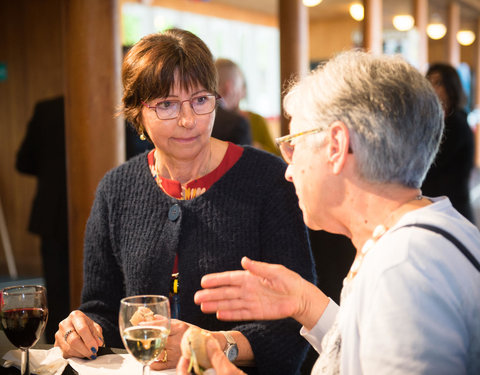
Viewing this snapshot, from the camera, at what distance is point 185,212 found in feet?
6.12

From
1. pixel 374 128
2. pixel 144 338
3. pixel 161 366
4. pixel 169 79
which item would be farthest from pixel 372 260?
pixel 169 79

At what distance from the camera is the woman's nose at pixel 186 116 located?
1.84 meters

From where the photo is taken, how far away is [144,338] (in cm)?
125

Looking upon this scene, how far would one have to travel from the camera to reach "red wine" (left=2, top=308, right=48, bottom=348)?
1400mm

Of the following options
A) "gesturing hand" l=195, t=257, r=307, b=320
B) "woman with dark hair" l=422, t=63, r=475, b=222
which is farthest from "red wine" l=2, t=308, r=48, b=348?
"woman with dark hair" l=422, t=63, r=475, b=222

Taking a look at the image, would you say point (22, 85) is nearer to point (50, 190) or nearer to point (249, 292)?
point (50, 190)

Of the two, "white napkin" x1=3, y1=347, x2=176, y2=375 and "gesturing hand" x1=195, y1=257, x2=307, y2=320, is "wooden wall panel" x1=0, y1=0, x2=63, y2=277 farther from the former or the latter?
"gesturing hand" x1=195, y1=257, x2=307, y2=320

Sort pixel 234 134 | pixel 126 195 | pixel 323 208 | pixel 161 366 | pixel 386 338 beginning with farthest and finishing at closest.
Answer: pixel 234 134 → pixel 126 195 → pixel 161 366 → pixel 323 208 → pixel 386 338

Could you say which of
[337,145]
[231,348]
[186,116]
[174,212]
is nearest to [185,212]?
[174,212]

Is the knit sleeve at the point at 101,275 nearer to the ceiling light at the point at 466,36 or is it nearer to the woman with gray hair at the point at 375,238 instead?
the woman with gray hair at the point at 375,238

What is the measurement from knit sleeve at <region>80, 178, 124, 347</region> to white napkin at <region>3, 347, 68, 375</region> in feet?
0.86

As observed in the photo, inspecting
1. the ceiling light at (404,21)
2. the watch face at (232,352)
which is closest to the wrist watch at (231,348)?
the watch face at (232,352)

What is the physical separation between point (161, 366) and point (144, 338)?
271mm

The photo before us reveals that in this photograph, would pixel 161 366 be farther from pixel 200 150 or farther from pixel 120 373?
pixel 200 150
